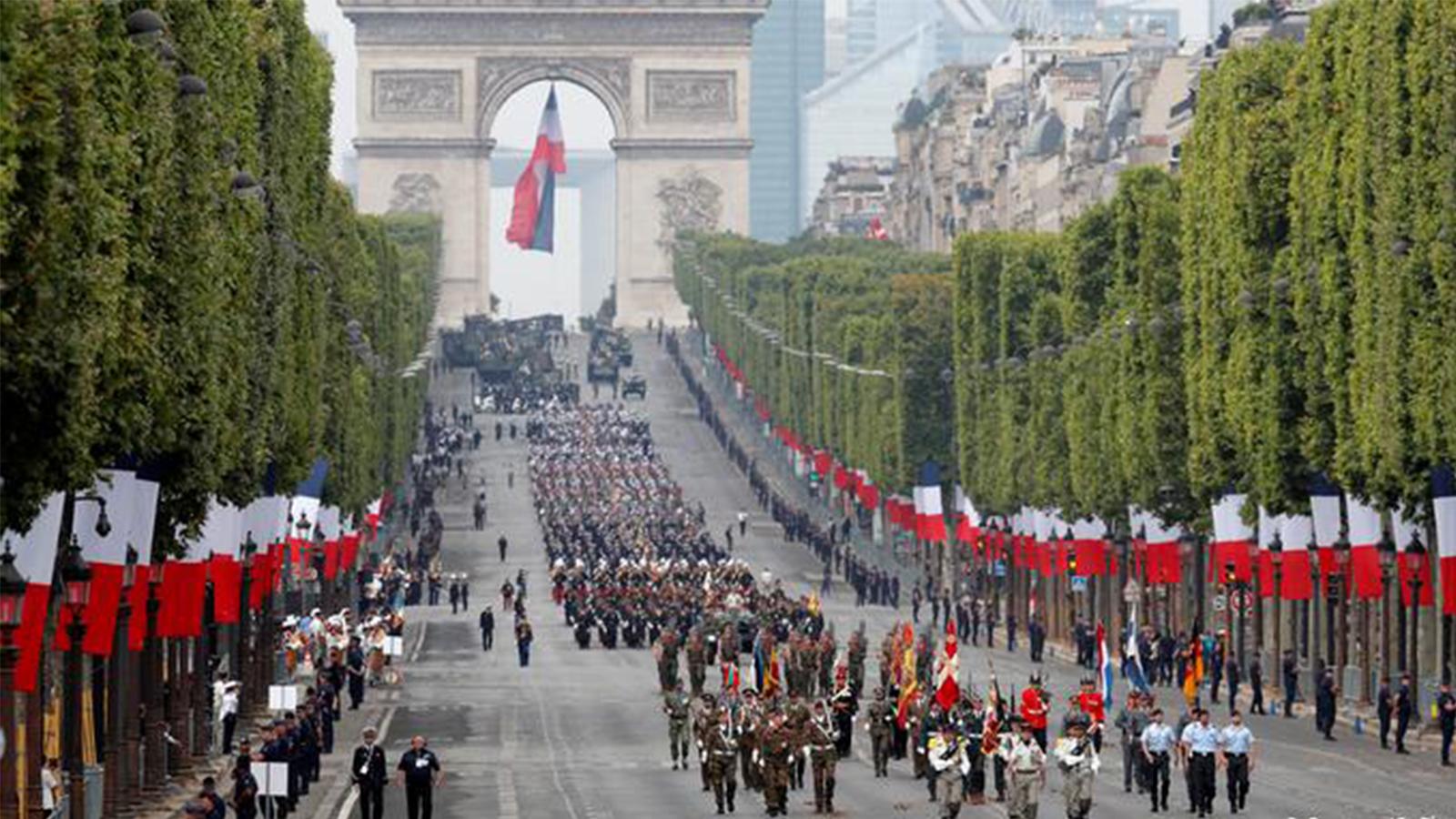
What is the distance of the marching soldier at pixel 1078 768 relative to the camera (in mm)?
56500

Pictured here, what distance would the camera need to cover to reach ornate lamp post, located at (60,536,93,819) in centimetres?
5169

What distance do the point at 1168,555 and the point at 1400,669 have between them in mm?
18074

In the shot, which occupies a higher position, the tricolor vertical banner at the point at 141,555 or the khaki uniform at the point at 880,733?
the tricolor vertical banner at the point at 141,555

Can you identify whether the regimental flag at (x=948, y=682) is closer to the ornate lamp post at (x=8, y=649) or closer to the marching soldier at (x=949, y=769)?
the marching soldier at (x=949, y=769)

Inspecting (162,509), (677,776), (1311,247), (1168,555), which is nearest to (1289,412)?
(1311,247)

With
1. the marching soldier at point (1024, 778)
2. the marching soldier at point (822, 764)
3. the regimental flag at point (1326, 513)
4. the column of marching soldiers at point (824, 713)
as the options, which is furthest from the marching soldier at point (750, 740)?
the regimental flag at point (1326, 513)

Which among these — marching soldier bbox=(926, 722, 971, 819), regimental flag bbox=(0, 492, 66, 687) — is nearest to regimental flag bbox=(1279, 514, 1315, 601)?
marching soldier bbox=(926, 722, 971, 819)

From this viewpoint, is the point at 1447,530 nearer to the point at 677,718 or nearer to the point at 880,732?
the point at 880,732

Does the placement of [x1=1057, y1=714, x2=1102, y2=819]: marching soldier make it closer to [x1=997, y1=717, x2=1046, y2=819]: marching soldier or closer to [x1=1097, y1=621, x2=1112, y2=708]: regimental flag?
[x1=997, y1=717, x2=1046, y2=819]: marching soldier

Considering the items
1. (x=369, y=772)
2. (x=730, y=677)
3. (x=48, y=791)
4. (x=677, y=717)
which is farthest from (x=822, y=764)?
(x=730, y=677)

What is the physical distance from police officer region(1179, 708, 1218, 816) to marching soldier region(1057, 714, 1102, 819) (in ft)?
12.0

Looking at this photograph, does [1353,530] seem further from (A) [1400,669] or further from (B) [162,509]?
(B) [162,509]

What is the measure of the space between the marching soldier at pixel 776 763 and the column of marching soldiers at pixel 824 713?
1.1 inches

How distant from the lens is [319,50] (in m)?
105
